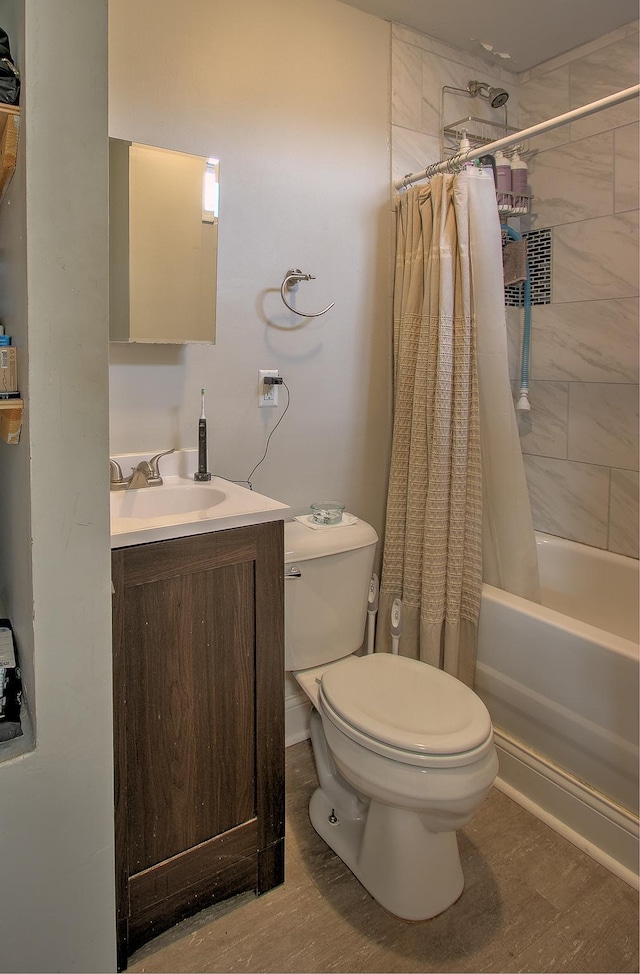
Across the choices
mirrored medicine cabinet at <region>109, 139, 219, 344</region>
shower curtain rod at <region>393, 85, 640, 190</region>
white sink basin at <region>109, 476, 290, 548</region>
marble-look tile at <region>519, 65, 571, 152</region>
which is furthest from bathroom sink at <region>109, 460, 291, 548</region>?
marble-look tile at <region>519, 65, 571, 152</region>

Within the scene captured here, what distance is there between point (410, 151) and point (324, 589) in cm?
162

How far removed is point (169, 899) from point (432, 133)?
2.56 m

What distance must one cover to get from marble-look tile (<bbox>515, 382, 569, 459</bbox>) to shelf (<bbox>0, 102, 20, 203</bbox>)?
7.18 ft

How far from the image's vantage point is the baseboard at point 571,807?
165 centimetres

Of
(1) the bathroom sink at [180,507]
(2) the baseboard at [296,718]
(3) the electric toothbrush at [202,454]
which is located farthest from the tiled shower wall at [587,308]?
(3) the electric toothbrush at [202,454]

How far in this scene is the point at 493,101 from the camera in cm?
247

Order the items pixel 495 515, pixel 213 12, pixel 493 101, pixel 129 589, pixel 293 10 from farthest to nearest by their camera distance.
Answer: pixel 493 101
pixel 495 515
pixel 293 10
pixel 213 12
pixel 129 589

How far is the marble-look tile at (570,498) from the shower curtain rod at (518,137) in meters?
A: 1.22

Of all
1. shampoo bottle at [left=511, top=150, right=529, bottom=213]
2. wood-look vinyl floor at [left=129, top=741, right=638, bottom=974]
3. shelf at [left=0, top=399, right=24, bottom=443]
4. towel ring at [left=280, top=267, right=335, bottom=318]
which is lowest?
wood-look vinyl floor at [left=129, top=741, right=638, bottom=974]

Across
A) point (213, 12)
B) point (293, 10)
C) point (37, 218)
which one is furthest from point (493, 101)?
point (37, 218)

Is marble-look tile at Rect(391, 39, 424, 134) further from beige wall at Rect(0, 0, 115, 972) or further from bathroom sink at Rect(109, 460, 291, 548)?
beige wall at Rect(0, 0, 115, 972)

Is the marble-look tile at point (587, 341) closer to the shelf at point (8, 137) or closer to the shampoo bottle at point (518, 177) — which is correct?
the shampoo bottle at point (518, 177)

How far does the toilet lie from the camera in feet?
4.59

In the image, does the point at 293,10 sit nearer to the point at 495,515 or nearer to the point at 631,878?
the point at 495,515
